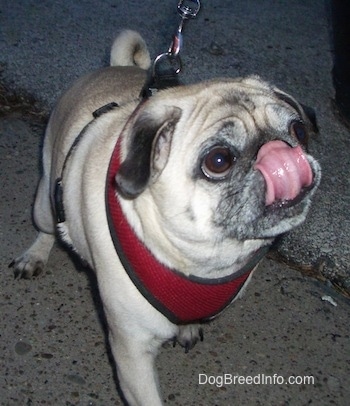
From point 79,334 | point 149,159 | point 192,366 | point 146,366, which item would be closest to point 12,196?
point 79,334

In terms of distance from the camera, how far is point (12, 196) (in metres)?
4.26

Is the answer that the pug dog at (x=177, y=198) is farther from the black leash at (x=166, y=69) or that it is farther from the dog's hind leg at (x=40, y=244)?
the dog's hind leg at (x=40, y=244)

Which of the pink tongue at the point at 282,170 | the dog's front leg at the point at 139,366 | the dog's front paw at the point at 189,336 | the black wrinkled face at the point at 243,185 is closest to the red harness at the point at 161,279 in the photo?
the dog's front leg at the point at 139,366

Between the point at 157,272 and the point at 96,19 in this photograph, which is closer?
the point at 157,272

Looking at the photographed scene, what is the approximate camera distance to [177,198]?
242cm

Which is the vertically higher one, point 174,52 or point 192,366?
point 174,52

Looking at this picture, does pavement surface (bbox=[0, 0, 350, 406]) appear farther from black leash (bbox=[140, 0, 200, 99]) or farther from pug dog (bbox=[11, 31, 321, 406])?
black leash (bbox=[140, 0, 200, 99])

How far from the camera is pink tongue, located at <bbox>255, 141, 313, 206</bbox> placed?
7.69 feet

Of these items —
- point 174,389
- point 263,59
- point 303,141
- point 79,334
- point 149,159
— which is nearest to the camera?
point 149,159

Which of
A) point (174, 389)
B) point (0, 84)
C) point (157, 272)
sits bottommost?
point (174, 389)

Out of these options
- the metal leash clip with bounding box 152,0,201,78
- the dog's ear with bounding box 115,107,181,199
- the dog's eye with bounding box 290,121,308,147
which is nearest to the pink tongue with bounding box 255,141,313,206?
the dog's eye with bounding box 290,121,308,147

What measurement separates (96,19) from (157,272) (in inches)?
145

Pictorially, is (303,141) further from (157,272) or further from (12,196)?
(12,196)

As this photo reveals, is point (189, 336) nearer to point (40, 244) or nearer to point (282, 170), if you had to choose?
point (40, 244)
